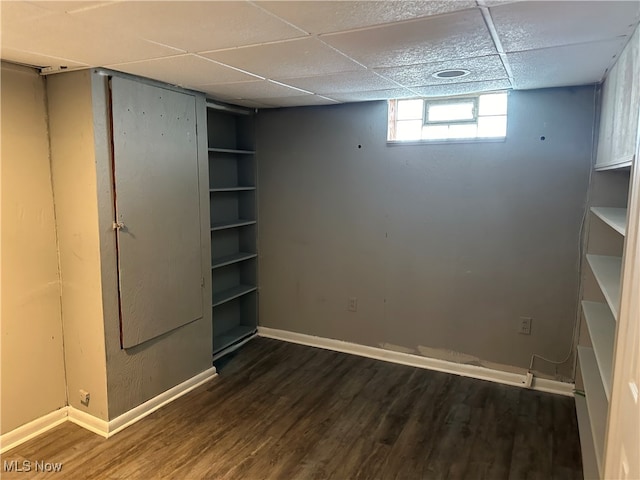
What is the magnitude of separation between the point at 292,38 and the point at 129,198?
1.54 metres

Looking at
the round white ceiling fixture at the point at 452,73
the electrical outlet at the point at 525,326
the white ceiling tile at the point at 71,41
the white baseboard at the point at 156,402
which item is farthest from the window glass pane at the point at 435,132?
the white baseboard at the point at 156,402

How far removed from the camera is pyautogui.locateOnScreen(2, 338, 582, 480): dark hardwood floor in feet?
8.41

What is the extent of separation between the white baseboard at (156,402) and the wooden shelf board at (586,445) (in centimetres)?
265

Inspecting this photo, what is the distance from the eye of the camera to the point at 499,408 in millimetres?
3215

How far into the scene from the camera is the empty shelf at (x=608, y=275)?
2055 mm

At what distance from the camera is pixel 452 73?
8.80 ft

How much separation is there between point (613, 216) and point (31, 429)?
3.80 m

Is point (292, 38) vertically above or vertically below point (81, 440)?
above

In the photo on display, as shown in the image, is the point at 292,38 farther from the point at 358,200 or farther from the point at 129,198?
the point at 358,200

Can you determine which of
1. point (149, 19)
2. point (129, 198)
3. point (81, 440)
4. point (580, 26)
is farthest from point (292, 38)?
point (81, 440)

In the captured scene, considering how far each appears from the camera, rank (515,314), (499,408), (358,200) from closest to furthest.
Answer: (499,408) < (515,314) < (358,200)

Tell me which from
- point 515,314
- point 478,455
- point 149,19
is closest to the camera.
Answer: point 149,19

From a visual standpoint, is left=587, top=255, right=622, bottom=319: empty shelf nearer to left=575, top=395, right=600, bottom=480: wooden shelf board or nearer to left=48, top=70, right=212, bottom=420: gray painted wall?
left=575, top=395, right=600, bottom=480: wooden shelf board

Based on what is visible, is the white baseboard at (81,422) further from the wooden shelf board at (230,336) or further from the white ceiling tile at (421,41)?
the white ceiling tile at (421,41)
